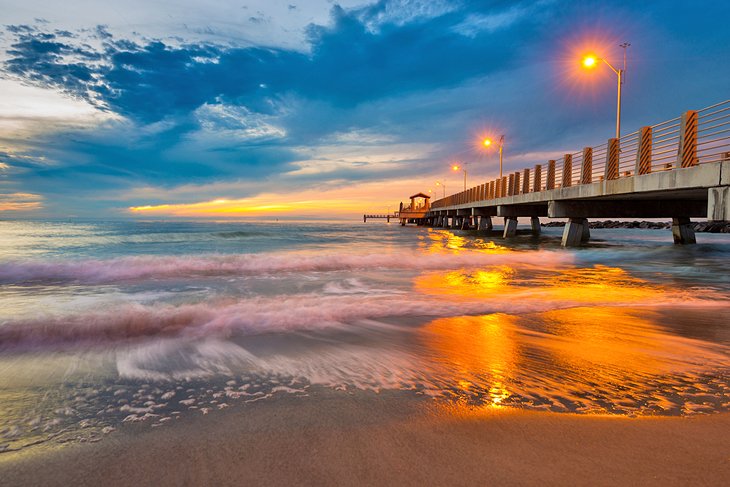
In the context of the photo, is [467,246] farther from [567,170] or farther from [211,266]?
[211,266]

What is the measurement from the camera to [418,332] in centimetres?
535

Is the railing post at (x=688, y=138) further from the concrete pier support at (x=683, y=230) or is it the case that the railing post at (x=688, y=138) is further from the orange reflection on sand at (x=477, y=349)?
the concrete pier support at (x=683, y=230)

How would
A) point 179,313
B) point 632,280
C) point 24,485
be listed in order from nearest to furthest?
point 24,485, point 179,313, point 632,280

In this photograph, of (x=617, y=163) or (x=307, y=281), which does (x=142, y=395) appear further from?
(x=617, y=163)

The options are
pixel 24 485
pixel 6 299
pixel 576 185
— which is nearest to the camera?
pixel 24 485

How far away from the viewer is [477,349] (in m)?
4.47

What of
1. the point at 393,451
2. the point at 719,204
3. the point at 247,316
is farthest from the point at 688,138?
the point at 393,451

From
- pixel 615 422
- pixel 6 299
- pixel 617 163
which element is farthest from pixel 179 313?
pixel 617 163

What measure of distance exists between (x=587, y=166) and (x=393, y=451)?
20684 mm

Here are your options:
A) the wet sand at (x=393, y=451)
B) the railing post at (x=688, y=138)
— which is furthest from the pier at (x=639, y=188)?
the wet sand at (x=393, y=451)

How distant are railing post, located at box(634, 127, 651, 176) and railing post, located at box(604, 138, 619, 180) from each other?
2.13 metres

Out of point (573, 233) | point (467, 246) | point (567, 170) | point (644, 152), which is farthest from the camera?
point (467, 246)

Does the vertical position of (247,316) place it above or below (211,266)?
above

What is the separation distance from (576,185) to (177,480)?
841 inches
